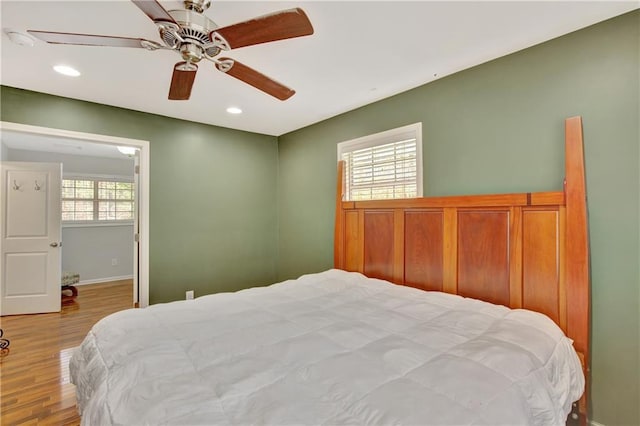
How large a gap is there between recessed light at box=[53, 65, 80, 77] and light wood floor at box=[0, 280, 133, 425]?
2.46 meters

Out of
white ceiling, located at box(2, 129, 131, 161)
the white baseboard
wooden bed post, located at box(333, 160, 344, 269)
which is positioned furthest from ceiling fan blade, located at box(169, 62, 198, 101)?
the white baseboard

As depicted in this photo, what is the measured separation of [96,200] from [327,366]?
21.5 ft

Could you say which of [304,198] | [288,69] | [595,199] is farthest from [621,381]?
[304,198]

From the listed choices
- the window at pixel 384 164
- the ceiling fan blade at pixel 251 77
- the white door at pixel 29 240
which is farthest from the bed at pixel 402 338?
the white door at pixel 29 240

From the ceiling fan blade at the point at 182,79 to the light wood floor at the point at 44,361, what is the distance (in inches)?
90.4

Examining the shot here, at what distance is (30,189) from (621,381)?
632 centimetres

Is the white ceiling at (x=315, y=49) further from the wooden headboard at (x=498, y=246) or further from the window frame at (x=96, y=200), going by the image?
the window frame at (x=96, y=200)

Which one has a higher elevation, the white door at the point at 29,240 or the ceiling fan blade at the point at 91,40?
the ceiling fan blade at the point at 91,40

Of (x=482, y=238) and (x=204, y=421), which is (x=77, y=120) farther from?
(x=482, y=238)

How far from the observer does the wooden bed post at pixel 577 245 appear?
1.72m

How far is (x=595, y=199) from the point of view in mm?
1813

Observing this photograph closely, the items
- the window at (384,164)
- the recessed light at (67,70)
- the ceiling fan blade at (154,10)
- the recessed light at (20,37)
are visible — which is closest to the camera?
the ceiling fan blade at (154,10)

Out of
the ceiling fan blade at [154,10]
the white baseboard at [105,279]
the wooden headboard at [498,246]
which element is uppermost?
the ceiling fan blade at [154,10]

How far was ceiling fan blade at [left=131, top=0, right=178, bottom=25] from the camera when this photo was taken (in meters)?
1.17
